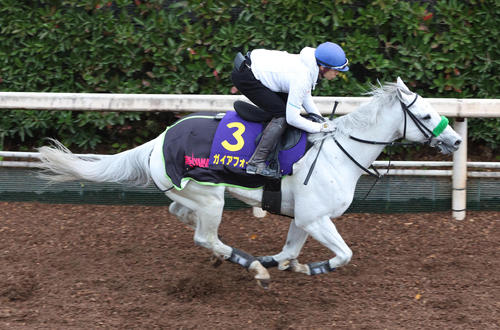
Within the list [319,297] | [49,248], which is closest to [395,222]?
[319,297]

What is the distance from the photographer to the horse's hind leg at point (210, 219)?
5.42m

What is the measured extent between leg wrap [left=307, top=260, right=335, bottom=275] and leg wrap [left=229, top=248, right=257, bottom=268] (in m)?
0.49

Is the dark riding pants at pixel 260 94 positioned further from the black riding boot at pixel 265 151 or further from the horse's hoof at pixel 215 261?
the horse's hoof at pixel 215 261

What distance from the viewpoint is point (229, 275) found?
5828mm

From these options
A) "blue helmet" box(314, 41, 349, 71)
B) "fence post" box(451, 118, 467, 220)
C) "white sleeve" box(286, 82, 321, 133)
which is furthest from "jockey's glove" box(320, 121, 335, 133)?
"fence post" box(451, 118, 467, 220)

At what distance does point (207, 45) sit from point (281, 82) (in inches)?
94.6

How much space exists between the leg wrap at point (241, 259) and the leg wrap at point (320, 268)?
1.61 feet

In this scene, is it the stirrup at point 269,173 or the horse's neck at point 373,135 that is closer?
the stirrup at point 269,173

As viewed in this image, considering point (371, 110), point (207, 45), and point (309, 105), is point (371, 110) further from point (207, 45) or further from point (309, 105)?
point (207, 45)

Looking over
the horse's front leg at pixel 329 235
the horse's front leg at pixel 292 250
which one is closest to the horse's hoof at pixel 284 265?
the horse's front leg at pixel 292 250

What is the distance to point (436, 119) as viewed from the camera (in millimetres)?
5254

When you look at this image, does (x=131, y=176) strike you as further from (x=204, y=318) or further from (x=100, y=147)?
(x=100, y=147)

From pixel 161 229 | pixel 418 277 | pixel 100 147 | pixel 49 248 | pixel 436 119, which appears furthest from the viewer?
pixel 100 147

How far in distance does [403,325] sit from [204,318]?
1457mm
